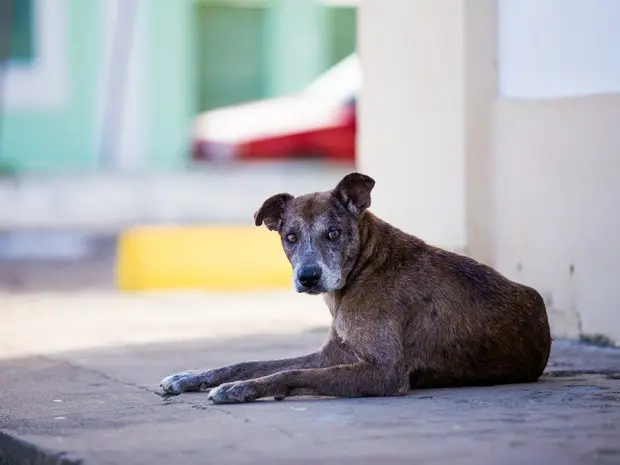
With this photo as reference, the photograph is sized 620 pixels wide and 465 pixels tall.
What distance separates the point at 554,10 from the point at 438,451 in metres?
4.53

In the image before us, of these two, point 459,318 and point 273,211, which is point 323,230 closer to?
point 273,211

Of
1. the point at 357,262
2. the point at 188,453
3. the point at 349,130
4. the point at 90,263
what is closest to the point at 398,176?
the point at 357,262

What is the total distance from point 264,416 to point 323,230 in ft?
3.90

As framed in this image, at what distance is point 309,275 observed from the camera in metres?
6.41

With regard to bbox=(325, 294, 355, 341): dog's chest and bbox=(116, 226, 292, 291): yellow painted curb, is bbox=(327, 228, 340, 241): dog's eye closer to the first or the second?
bbox=(325, 294, 355, 341): dog's chest

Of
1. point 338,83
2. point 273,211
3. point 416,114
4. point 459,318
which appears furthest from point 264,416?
point 338,83

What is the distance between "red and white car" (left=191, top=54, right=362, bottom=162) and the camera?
20344mm

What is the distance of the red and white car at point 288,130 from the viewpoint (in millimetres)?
20344

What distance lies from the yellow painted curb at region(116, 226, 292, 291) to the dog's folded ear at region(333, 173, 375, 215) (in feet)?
20.8

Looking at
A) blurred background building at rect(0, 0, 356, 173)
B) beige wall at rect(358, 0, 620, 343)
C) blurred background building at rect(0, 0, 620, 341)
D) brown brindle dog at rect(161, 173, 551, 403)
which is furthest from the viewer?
blurred background building at rect(0, 0, 356, 173)

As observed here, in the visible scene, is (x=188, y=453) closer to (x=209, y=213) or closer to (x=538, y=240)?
(x=538, y=240)

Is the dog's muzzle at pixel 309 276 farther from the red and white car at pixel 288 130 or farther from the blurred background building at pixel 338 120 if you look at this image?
the red and white car at pixel 288 130

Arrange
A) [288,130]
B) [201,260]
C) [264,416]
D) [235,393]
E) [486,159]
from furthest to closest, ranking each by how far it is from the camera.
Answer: [288,130] → [201,260] → [486,159] → [235,393] → [264,416]

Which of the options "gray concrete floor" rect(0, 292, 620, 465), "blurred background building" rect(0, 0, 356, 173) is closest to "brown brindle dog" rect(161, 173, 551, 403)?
"gray concrete floor" rect(0, 292, 620, 465)
